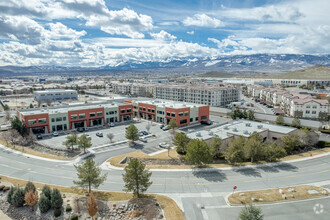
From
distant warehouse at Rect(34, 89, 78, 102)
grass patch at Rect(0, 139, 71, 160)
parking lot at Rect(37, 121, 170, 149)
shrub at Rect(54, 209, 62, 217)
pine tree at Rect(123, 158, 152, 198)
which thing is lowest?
shrub at Rect(54, 209, 62, 217)

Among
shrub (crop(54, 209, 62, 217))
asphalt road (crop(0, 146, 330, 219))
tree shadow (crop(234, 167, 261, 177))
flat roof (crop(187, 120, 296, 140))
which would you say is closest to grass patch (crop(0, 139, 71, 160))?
asphalt road (crop(0, 146, 330, 219))

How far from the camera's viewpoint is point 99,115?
244 ft

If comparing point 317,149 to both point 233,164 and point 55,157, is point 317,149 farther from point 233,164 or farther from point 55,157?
point 55,157

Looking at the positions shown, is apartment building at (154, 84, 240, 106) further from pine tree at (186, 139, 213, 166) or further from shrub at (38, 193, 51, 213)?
shrub at (38, 193, 51, 213)

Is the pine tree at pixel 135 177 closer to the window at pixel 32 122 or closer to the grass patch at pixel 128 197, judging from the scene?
the grass patch at pixel 128 197

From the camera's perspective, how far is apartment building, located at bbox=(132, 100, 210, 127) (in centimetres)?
7238

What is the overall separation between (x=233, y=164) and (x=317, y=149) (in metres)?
22.9

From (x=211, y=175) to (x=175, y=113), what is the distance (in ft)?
120

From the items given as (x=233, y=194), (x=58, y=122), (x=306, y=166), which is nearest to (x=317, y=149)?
(x=306, y=166)

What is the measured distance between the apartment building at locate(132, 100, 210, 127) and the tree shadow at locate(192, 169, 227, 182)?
3466cm

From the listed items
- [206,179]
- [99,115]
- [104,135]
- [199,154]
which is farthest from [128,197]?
[99,115]

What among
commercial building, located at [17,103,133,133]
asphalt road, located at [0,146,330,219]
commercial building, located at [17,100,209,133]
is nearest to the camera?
asphalt road, located at [0,146,330,219]

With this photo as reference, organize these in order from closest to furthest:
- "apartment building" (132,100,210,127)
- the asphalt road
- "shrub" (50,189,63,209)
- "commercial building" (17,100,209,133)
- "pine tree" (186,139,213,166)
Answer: the asphalt road → "shrub" (50,189,63,209) → "pine tree" (186,139,213,166) → "commercial building" (17,100,209,133) → "apartment building" (132,100,210,127)

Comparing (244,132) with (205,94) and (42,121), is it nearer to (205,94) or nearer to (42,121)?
(42,121)
